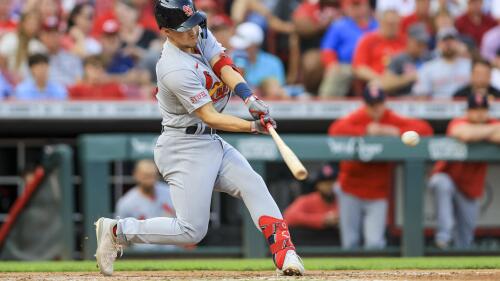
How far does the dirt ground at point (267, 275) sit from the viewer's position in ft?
19.3

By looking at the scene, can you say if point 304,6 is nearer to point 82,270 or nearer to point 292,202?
point 292,202

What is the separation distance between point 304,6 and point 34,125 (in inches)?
126

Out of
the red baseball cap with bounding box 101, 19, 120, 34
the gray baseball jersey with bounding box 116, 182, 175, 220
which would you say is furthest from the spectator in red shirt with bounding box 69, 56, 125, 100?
→ the gray baseball jersey with bounding box 116, 182, 175, 220

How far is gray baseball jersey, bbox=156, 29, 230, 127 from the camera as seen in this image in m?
5.47

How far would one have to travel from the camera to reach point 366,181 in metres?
9.35

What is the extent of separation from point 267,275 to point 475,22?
603 cm

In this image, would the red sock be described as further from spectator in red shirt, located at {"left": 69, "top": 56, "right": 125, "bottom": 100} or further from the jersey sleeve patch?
spectator in red shirt, located at {"left": 69, "top": 56, "right": 125, "bottom": 100}

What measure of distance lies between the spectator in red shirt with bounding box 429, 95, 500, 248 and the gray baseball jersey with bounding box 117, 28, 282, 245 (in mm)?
3806

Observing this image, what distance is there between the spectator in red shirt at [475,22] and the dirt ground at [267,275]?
5209 mm

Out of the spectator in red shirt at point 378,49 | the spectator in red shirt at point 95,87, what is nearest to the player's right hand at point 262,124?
the spectator in red shirt at point 95,87

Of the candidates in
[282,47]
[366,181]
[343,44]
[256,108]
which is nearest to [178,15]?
[256,108]

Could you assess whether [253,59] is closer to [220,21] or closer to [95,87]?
[220,21]

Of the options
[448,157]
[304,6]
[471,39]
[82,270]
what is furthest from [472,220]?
[82,270]

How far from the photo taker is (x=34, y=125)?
9898mm
